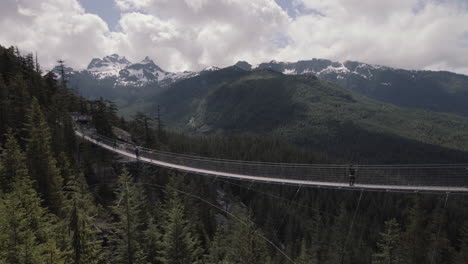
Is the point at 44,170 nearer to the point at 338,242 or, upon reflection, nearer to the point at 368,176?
the point at 368,176

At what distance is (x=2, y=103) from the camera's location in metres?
28.2

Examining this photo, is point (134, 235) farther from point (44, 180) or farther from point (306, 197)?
point (306, 197)

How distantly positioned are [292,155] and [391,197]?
31484 millimetres

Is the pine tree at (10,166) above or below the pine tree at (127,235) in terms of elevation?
above

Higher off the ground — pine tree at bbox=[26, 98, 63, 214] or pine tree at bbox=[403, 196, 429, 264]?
pine tree at bbox=[26, 98, 63, 214]

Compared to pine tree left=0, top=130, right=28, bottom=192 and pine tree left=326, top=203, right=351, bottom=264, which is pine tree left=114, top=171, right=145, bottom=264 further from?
pine tree left=326, top=203, right=351, bottom=264

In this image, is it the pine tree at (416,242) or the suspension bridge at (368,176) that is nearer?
the suspension bridge at (368,176)

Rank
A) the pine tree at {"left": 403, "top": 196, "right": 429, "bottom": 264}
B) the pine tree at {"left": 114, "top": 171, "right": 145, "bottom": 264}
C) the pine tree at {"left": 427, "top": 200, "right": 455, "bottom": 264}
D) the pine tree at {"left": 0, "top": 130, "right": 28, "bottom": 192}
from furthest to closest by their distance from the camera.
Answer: the pine tree at {"left": 403, "top": 196, "right": 429, "bottom": 264} < the pine tree at {"left": 427, "top": 200, "right": 455, "bottom": 264} < the pine tree at {"left": 0, "top": 130, "right": 28, "bottom": 192} < the pine tree at {"left": 114, "top": 171, "right": 145, "bottom": 264}

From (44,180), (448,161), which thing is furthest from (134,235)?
(448,161)

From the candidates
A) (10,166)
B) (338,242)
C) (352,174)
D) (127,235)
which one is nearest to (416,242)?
(338,242)

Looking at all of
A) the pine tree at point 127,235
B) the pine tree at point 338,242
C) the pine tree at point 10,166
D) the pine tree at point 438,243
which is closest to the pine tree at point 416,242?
the pine tree at point 438,243

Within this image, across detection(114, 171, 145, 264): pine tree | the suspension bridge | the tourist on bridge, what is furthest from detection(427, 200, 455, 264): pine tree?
detection(114, 171, 145, 264): pine tree

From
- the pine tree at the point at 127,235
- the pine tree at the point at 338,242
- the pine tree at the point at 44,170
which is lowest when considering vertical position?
the pine tree at the point at 338,242

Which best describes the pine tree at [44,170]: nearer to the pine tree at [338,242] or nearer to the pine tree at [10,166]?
the pine tree at [10,166]
